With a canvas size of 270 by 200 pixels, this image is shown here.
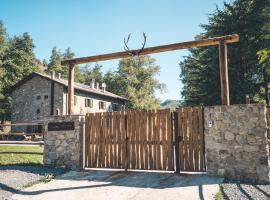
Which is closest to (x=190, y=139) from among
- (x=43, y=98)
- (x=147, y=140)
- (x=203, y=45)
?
(x=147, y=140)

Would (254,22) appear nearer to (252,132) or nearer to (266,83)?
(266,83)

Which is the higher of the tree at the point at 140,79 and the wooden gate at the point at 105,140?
the tree at the point at 140,79

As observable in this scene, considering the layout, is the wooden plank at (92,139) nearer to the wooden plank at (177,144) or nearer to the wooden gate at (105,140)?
the wooden gate at (105,140)

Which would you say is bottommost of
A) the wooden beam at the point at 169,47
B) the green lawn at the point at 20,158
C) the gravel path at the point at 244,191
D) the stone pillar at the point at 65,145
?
the gravel path at the point at 244,191

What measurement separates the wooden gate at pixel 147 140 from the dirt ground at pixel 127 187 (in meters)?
0.41

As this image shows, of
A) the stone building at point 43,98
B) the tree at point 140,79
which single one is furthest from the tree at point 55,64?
the stone building at point 43,98

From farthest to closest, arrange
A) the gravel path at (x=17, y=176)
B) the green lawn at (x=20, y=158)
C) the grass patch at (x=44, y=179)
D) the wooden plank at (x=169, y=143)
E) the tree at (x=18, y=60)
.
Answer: the tree at (x=18, y=60)
the green lawn at (x=20, y=158)
the wooden plank at (x=169, y=143)
the grass patch at (x=44, y=179)
the gravel path at (x=17, y=176)

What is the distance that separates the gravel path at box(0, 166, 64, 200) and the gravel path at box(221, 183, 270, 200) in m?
5.53

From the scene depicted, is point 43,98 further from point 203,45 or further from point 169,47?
point 203,45

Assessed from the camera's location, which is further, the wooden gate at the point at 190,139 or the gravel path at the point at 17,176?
the wooden gate at the point at 190,139

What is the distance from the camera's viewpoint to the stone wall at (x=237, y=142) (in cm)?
812

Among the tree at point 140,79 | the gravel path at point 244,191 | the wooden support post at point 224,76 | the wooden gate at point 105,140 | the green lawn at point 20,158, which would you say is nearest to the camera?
the gravel path at point 244,191

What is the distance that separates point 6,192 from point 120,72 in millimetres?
48862

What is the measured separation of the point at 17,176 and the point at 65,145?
6.53 ft
